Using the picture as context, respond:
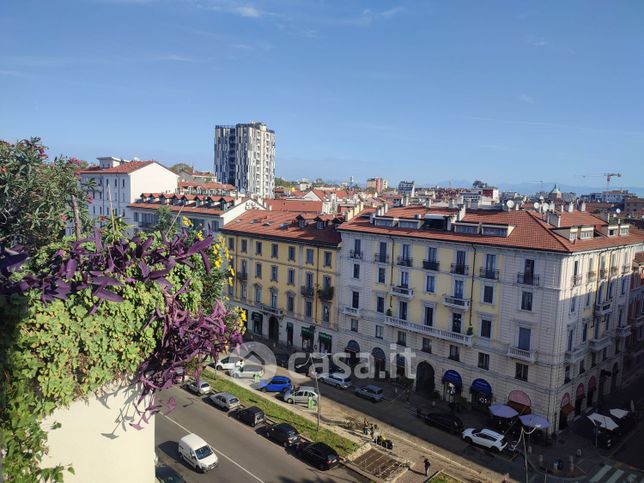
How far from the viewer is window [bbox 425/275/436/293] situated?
1730 inches

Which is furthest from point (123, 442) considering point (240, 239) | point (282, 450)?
point (240, 239)

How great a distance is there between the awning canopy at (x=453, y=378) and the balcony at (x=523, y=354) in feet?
18.2

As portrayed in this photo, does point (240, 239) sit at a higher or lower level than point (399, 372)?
higher

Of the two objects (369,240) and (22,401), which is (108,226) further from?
(369,240)

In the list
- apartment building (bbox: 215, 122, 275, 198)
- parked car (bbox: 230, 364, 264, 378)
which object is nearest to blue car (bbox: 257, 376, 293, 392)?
parked car (bbox: 230, 364, 264, 378)

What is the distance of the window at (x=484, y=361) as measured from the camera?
41.3m

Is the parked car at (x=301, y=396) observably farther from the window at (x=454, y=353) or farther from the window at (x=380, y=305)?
the window at (x=454, y=353)

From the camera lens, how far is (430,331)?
4412cm

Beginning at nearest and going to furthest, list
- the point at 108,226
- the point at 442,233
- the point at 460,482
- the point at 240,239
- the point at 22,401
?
1. the point at 22,401
2. the point at 108,226
3. the point at 460,482
4. the point at 442,233
5. the point at 240,239

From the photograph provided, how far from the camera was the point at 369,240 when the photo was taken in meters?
48.6

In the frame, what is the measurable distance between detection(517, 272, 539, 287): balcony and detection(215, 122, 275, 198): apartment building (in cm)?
15451

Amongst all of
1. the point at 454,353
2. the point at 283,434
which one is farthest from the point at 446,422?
the point at 283,434

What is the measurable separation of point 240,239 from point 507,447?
37.5 metres

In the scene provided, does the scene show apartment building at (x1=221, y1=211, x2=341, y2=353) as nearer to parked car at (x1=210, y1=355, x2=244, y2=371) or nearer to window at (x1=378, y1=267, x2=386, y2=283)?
window at (x1=378, y1=267, x2=386, y2=283)
